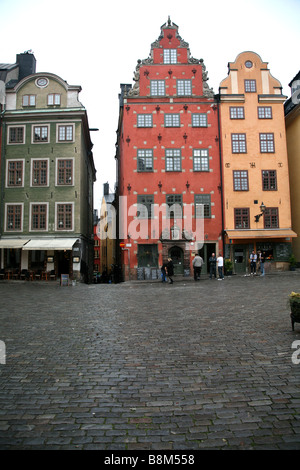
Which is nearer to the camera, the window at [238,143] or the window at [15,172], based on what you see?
the window at [15,172]

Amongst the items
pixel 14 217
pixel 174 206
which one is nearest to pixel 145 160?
pixel 174 206

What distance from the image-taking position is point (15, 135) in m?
30.3

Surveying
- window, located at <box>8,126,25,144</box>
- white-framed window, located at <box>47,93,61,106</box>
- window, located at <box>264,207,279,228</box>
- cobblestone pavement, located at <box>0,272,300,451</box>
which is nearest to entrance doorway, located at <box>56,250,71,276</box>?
window, located at <box>8,126,25,144</box>

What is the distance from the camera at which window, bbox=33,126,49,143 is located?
3016 centimetres

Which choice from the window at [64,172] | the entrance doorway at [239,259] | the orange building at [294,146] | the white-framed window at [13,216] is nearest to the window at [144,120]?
the window at [64,172]

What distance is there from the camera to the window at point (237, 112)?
1243 inches

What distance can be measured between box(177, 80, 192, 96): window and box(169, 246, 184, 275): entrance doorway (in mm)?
13225

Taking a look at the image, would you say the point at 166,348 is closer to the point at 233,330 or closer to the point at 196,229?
the point at 233,330

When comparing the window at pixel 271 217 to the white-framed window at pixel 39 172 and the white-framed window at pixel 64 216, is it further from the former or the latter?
the white-framed window at pixel 39 172

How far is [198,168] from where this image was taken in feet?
102

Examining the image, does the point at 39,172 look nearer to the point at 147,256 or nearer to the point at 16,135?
the point at 16,135

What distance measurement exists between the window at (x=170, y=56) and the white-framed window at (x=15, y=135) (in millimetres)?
13464

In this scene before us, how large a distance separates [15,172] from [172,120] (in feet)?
44.8

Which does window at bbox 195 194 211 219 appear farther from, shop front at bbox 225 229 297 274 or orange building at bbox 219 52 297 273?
shop front at bbox 225 229 297 274
